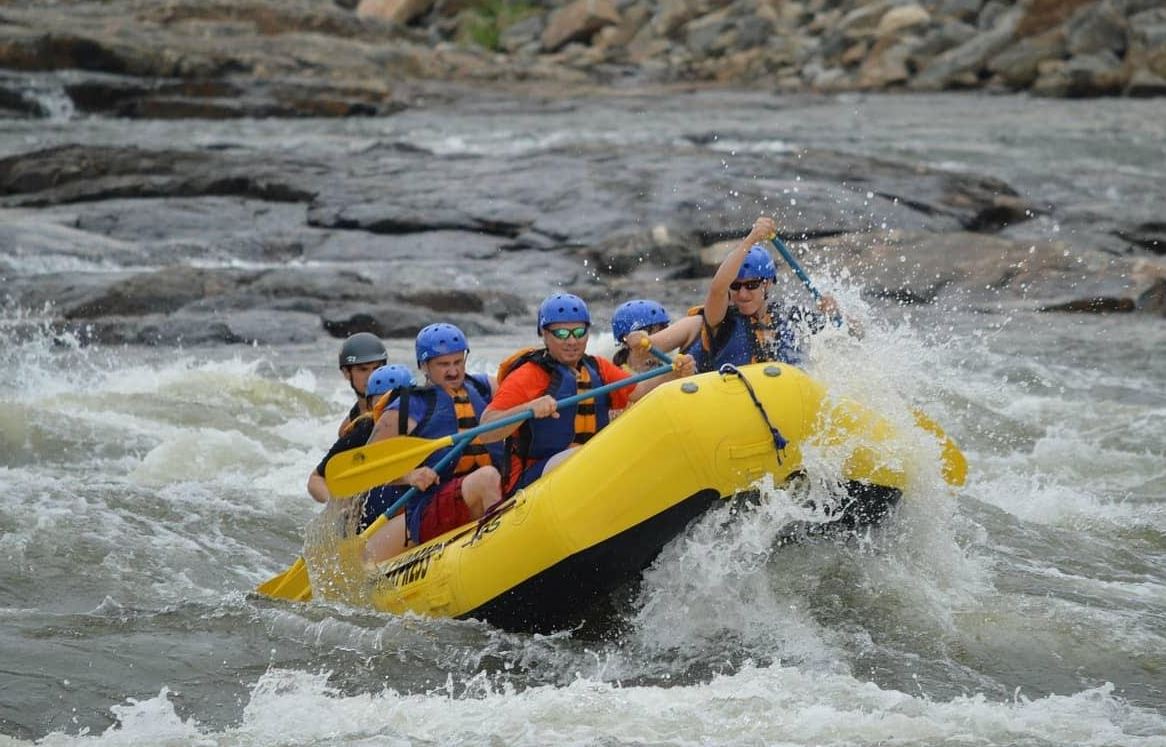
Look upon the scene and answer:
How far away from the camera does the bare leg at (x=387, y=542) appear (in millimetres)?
7059

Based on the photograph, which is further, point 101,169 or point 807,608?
point 101,169

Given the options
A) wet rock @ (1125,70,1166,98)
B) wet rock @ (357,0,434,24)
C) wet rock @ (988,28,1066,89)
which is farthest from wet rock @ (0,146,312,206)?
wet rock @ (357,0,434,24)

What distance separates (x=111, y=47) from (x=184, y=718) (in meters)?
23.2

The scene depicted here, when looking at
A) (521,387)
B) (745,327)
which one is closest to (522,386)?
(521,387)

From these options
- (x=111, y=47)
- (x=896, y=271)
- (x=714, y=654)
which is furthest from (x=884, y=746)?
(x=111, y=47)

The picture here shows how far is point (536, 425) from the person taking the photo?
6781 mm

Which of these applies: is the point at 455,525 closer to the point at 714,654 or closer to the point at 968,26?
the point at 714,654

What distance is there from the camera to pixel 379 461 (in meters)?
6.55

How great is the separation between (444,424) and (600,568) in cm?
109

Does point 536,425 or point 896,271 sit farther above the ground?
point 536,425

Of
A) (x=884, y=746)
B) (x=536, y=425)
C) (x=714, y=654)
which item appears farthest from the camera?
(x=536, y=425)

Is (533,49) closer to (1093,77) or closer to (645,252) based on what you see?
(1093,77)

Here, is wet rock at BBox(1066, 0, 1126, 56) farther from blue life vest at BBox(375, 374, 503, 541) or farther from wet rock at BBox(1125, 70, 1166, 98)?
blue life vest at BBox(375, 374, 503, 541)

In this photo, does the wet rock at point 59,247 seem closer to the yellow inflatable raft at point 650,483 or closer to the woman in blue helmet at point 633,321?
the woman in blue helmet at point 633,321
